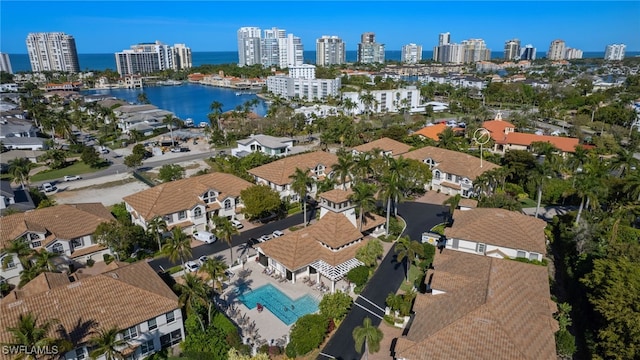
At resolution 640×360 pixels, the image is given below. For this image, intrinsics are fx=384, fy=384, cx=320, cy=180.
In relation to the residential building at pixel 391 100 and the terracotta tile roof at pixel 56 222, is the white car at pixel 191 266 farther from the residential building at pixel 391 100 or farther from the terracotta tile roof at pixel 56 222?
the residential building at pixel 391 100

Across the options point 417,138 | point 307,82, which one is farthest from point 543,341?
point 307,82

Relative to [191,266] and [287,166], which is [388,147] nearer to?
[287,166]

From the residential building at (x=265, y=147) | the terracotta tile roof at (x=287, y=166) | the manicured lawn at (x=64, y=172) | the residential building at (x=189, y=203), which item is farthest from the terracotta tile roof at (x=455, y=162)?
the manicured lawn at (x=64, y=172)

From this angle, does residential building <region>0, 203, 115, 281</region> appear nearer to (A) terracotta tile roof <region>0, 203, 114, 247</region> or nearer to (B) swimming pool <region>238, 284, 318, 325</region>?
(A) terracotta tile roof <region>0, 203, 114, 247</region>

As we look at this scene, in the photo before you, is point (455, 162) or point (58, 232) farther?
point (455, 162)

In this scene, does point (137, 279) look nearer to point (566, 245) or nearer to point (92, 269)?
point (92, 269)

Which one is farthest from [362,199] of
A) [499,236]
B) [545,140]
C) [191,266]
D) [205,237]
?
[545,140]

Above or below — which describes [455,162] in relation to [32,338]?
above
